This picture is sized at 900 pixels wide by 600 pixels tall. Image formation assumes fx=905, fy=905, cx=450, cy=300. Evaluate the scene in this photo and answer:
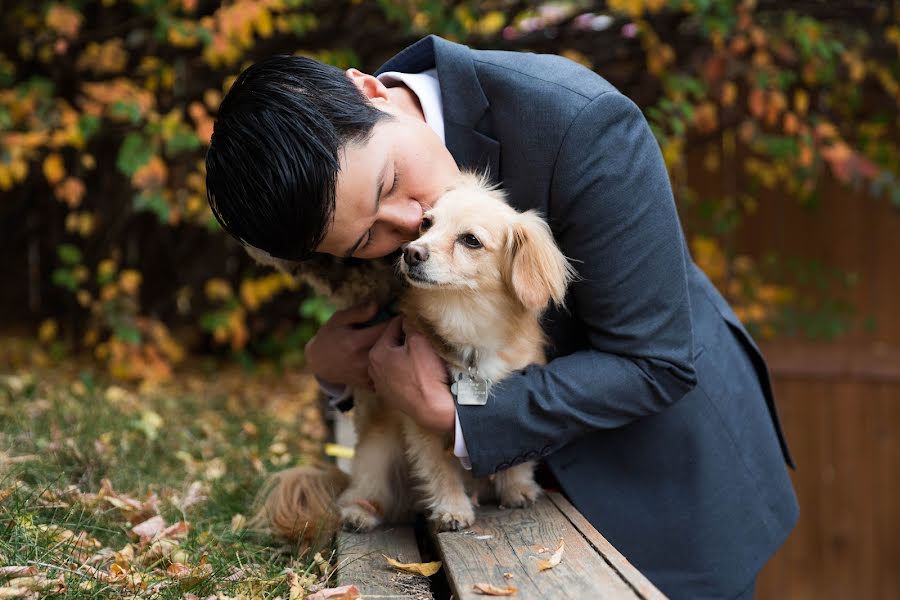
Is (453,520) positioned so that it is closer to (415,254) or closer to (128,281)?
(415,254)

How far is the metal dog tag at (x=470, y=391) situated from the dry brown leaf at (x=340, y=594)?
18.8 inches

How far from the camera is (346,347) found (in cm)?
228

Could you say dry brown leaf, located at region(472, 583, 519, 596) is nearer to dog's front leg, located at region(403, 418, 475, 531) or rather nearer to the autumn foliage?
dog's front leg, located at region(403, 418, 475, 531)

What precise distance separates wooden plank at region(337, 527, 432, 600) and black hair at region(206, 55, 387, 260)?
675 mm

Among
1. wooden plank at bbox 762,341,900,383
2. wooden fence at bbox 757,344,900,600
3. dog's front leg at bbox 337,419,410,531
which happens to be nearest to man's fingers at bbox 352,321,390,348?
dog's front leg at bbox 337,419,410,531

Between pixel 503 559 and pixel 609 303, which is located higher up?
pixel 609 303

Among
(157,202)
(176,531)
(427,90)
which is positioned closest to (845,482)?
(157,202)

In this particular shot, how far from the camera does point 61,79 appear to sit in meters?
4.80

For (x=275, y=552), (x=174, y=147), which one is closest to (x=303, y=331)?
(x=174, y=147)

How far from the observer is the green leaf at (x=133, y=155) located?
13.5 ft

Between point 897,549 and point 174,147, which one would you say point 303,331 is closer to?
point 174,147

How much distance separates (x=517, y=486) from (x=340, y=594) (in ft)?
2.04

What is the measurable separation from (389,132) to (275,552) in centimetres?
104

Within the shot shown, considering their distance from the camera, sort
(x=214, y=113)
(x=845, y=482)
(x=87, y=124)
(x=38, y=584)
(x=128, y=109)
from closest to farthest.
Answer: (x=38, y=584) → (x=128, y=109) → (x=87, y=124) → (x=214, y=113) → (x=845, y=482)
